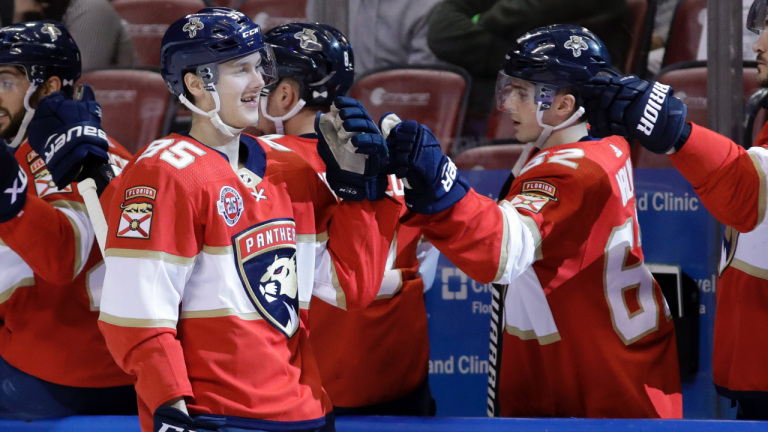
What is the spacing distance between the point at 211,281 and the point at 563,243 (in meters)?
1.06

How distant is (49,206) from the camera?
2184 mm

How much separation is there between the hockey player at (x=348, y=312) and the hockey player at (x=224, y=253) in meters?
0.49

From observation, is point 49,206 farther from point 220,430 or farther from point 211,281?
point 220,430

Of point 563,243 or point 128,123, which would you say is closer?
point 563,243

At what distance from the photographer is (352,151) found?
1739 millimetres

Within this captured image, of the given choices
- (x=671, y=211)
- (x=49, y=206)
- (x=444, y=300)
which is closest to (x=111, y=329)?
(x=49, y=206)

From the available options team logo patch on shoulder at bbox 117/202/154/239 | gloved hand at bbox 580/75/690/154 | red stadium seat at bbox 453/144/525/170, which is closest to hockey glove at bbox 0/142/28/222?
team logo patch on shoulder at bbox 117/202/154/239

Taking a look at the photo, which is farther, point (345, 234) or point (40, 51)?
point (40, 51)

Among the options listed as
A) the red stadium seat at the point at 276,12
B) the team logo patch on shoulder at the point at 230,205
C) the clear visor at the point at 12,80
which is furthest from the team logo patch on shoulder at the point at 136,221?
the red stadium seat at the point at 276,12

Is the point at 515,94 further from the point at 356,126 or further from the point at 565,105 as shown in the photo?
the point at 356,126

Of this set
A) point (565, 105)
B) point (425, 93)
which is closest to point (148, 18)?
point (425, 93)

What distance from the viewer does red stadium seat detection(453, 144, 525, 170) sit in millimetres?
3482

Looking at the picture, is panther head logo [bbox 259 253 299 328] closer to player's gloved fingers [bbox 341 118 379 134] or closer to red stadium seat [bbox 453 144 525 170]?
player's gloved fingers [bbox 341 118 379 134]

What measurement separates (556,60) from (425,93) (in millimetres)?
1238
